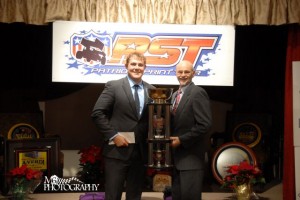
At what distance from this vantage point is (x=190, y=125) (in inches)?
142

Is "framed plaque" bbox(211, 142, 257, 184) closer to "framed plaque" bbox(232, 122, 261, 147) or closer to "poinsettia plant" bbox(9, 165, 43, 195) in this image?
"framed plaque" bbox(232, 122, 261, 147)

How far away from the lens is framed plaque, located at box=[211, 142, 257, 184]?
469 cm

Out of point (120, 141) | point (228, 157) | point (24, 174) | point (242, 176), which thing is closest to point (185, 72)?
point (120, 141)

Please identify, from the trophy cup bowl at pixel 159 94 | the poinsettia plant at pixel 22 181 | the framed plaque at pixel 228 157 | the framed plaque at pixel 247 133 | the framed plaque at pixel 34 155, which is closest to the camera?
the trophy cup bowl at pixel 159 94

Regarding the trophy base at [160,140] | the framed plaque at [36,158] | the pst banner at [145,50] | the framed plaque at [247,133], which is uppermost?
the pst banner at [145,50]

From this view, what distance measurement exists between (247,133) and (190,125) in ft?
6.27

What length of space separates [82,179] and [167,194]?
0.94m

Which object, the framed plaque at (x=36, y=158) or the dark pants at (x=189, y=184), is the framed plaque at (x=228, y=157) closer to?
the dark pants at (x=189, y=184)

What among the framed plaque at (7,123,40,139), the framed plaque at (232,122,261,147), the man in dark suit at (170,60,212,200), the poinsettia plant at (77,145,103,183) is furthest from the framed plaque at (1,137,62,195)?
the framed plaque at (232,122,261,147)

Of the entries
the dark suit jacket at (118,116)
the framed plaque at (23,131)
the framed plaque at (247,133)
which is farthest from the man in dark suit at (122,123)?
the framed plaque at (247,133)

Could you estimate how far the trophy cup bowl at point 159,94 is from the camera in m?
3.53

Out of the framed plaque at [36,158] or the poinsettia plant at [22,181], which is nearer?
the poinsettia plant at [22,181]

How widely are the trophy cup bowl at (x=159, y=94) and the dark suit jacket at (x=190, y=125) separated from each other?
0.42 feet

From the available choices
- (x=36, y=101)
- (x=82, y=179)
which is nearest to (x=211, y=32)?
(x=82, y=179)
